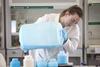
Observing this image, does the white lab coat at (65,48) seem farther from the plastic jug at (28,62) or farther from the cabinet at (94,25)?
the cabinet at (94,25)

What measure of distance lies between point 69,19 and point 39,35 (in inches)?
13.6

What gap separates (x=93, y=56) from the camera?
11.6 ft

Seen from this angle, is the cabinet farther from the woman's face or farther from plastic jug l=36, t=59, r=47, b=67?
plastic jug l=36, t=59, r=47, b=67

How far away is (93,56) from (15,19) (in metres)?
1.17

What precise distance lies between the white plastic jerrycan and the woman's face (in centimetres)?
19

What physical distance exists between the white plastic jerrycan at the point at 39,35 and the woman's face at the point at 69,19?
7.6 inches

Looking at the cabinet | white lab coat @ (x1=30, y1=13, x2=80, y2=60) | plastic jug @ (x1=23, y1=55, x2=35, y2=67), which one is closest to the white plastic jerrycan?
plastic jug @ (x1=23, y1=55, x2=35, y2=67)

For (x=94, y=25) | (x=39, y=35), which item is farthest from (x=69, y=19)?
(x=94, y=25)

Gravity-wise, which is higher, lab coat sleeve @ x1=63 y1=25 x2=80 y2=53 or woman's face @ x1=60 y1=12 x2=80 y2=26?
woman's face @ x1=60 y1=12 x2=80 y2=26

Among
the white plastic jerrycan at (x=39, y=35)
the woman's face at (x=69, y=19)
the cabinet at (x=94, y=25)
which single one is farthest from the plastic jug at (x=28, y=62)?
the cabinet at (x=94, y=25)

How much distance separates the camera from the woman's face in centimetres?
238

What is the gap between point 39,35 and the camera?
2232 mm

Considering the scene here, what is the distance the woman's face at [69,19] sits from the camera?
238cm

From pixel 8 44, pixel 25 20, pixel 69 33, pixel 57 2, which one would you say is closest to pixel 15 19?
pixel 25 20
